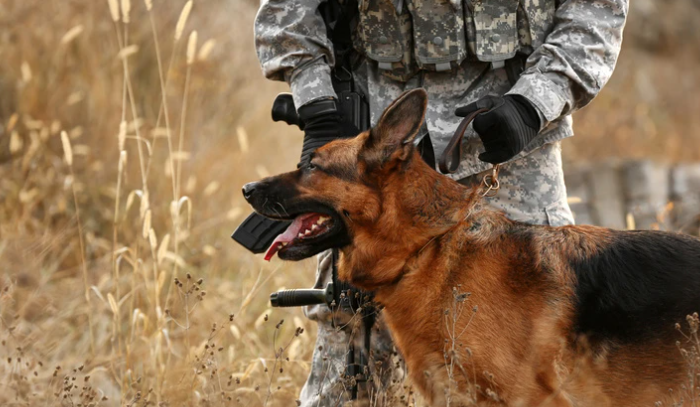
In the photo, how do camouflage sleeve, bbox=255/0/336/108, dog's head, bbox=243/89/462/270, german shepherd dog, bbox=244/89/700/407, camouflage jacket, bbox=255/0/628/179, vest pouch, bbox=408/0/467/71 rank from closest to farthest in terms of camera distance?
german shepherd dog, bbox=244/89/700/407 → dog's head, bbox=243/89/462/270 → camouflage jacket, bbox=255/0/628/179 → vest pouch, bbox=408/0/467/71 → camouflage sleeve, bbox=255/0/336/108

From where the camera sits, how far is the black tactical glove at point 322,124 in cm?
305

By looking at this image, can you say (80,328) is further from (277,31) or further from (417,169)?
(417,169)

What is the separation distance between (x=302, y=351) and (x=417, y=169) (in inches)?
64.7

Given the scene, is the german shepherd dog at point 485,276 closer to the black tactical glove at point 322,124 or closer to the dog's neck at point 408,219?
the dog's neck at point 408,219

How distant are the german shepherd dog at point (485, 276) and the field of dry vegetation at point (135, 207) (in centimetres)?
67

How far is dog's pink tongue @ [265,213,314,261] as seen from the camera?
280 centimetres

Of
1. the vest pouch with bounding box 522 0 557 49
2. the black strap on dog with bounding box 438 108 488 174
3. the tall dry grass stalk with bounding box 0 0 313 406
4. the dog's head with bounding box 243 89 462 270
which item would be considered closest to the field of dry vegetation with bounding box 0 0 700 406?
the tall dry grass stalk with bounding box 0 0 313 406

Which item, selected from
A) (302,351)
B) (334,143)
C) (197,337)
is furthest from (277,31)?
(197,337)

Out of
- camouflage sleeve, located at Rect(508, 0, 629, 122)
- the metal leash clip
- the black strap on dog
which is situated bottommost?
the metal leash clip

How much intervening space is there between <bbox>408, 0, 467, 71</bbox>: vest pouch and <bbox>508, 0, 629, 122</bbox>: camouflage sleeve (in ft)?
0.95

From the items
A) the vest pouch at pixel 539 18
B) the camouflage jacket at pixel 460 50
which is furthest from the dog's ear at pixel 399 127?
the vest pouch at pixel 539 18

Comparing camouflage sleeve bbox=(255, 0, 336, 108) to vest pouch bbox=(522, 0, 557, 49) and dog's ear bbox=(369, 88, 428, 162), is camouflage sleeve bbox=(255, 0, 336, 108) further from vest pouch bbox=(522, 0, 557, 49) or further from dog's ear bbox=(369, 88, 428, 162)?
vest pouch bbox=(522, 0, 557, 49)

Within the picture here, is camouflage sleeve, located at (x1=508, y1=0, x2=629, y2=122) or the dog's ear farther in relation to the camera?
camouflage sleeve, located at (x1=508, y1=0, x2=629, y2=122)

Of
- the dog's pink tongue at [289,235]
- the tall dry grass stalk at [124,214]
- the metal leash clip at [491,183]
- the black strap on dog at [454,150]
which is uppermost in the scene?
the black strap on dog at [454,150]
